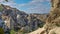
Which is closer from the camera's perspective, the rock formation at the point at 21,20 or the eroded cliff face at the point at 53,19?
the eroded cliff face at the point at 53,19

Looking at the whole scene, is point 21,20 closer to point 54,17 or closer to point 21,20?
point 21,20

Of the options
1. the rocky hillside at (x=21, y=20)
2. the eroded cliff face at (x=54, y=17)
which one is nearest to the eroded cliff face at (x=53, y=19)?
the eroded cliff face at (x=54, y=17)

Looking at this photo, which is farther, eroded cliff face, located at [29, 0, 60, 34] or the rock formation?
the rock formation

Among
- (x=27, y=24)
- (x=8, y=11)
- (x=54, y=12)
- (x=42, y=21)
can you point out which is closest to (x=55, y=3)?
(x=54, y=12)

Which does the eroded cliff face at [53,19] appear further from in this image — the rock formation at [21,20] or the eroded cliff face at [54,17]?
the rock formation at [21,20]

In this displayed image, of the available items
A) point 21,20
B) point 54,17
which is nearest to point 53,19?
point 54,17

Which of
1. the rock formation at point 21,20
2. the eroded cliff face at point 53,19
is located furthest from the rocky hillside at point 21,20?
the eroded cliff face at point 53,19

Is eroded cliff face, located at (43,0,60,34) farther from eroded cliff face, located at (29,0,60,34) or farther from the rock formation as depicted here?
the rock formation

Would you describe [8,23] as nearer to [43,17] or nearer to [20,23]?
[20,23]

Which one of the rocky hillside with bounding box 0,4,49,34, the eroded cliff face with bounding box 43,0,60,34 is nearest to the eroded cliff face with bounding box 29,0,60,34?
the eroded cliff face with bounding box 43,0,60,34

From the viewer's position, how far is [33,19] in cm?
1290

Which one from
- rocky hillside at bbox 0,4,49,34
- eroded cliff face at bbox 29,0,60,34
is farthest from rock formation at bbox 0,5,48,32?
eroded cliff face at bbox 29,0,60,34

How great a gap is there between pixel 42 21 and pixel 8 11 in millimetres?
2383

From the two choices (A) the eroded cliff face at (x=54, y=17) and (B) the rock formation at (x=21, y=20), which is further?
(B) the rock formation at (x=21, y=20)
